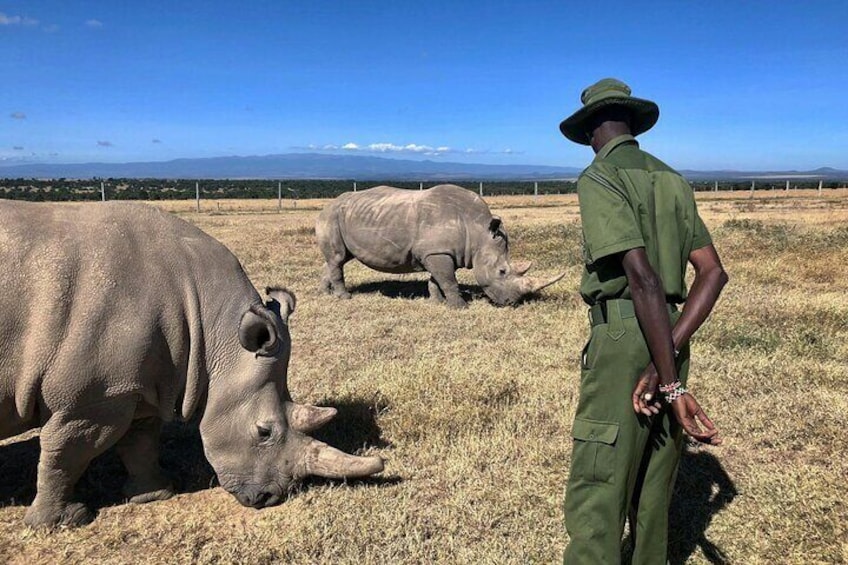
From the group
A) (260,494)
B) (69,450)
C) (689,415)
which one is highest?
(689,415)

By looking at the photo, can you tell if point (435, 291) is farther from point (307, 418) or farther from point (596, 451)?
point (596, 451)

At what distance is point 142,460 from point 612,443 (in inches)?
135

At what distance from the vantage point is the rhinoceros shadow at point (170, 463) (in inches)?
191

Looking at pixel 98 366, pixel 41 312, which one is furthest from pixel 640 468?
pixel 41 312

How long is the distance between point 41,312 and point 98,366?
0.45 meters

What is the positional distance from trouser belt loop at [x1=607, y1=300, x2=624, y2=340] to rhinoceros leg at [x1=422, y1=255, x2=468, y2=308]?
7929mm

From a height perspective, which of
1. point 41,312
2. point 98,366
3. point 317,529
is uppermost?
point 41,312

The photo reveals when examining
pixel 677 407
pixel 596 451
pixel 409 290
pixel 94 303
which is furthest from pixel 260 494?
pixel 409 290

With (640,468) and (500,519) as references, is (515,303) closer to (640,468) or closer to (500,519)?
(500,519)

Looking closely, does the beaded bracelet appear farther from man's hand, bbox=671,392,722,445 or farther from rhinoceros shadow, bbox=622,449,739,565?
rhinoceros shadow, bbox=622,449,739,565

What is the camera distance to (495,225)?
10836 mm

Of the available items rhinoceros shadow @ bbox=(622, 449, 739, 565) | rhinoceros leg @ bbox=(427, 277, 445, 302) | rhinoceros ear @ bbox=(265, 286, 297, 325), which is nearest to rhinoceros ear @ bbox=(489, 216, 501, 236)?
rhinoceros leg @ bbox=(427, 277, 445, 302)

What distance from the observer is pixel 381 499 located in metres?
4.72

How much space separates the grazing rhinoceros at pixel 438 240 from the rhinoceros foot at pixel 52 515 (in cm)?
725
